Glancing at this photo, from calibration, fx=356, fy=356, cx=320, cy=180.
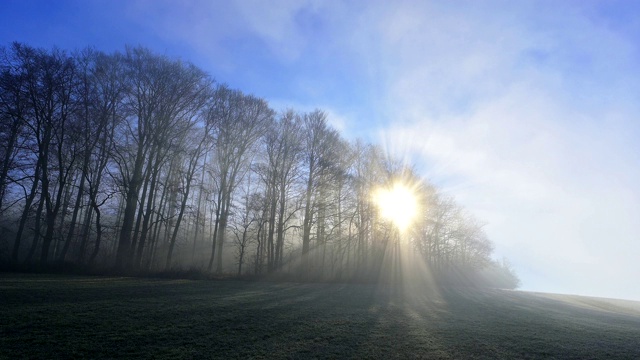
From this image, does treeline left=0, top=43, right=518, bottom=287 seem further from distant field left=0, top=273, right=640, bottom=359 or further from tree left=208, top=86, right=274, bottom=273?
distant field left=0, top=273, right=640, bottom=359

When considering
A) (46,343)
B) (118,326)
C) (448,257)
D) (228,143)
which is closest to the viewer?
(46,343)

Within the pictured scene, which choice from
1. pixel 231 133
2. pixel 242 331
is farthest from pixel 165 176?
pixel 242 331

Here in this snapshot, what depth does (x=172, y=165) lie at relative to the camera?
32625 millimetres

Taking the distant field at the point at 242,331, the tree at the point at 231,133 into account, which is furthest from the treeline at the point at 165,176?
the distant field at the point at 242,331

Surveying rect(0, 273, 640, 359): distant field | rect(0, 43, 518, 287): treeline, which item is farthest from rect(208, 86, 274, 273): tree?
rect(0, 273, 640, 359): distant field

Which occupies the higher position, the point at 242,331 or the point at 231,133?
the point at 231,133

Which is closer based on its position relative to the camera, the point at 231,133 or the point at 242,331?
the point at 242,331

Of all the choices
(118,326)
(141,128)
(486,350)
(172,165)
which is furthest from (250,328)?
(172,165)

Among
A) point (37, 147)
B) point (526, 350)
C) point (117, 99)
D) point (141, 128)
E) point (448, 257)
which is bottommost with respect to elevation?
point (526, 350)

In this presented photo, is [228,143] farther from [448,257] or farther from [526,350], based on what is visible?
[448,257]

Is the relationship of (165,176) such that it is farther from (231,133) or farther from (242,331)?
(242,331)

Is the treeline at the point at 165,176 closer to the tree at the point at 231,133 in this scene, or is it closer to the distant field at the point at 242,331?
the tree at the point at 231,133

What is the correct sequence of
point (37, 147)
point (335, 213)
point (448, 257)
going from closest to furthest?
point (37, 147) → point (335, 213) → point (448, 257)

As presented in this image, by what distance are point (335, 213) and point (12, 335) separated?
30439 millimetres
